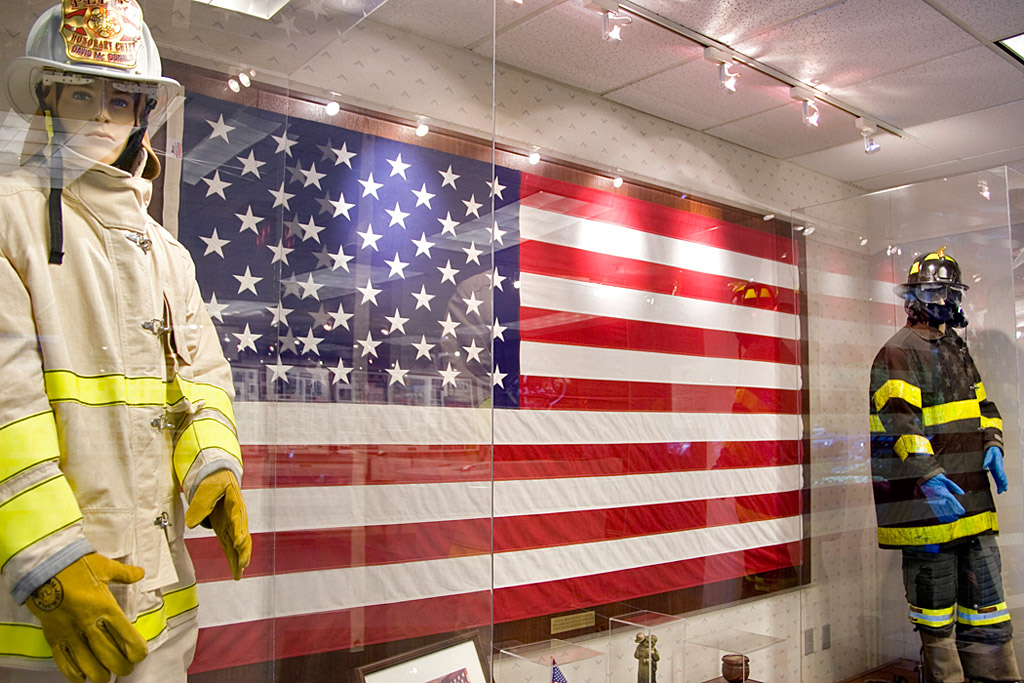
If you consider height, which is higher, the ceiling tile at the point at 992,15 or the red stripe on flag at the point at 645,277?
the ceiling tile at the point at 992,15

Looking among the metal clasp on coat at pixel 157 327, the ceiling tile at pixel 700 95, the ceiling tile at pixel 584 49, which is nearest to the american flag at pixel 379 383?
the metal clasp on coat at pixel 157 327

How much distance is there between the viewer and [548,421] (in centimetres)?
268

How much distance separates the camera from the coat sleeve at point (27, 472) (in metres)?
0.98

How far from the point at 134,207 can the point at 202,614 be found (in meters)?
0.65

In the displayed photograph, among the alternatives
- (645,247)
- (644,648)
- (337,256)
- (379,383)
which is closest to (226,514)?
(379,383)

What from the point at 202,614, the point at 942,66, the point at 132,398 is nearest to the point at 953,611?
the point at 942,66

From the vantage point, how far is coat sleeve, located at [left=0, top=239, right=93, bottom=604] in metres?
0.98

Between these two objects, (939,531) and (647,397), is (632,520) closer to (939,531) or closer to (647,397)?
(647,397)

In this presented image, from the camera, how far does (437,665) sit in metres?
1.57

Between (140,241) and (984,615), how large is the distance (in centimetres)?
302

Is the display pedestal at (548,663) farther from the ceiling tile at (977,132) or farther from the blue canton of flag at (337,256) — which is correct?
the ceiling tile at (977,132)

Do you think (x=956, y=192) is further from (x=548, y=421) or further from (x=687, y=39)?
(x=548, y=421)

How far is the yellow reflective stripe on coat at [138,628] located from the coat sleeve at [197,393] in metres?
0.16

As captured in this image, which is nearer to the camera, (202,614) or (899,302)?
(202,614)
